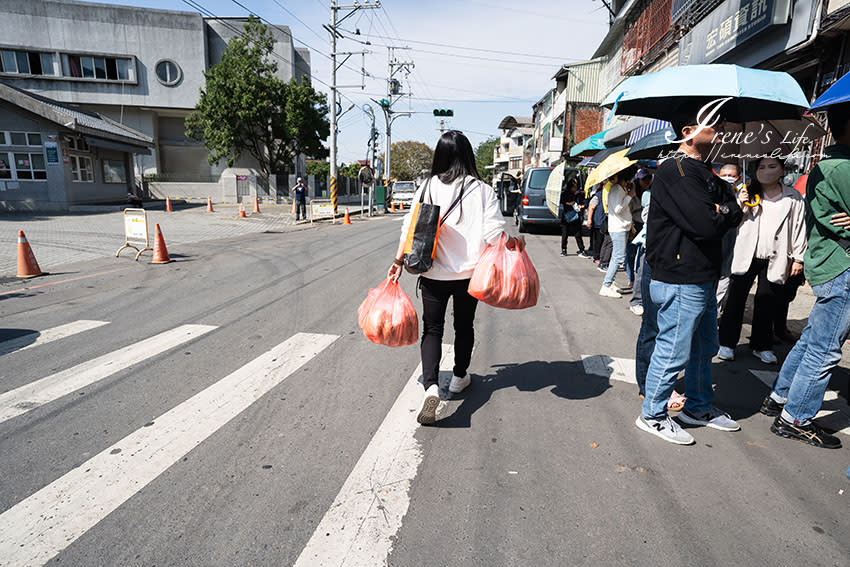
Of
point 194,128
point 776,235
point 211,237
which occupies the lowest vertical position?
point 211,237

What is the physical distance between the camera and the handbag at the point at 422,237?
3.22 meters

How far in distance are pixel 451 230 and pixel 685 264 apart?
1.47 metres

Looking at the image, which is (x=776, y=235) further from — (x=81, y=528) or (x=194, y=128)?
(x=194, y=128)

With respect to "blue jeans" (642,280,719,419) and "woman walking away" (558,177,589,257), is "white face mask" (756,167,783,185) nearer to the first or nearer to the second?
"blue jeans" (642,280,719,419)

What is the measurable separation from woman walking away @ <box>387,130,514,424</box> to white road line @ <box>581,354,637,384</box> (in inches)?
69.9

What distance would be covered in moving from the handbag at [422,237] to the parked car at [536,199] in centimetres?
1298

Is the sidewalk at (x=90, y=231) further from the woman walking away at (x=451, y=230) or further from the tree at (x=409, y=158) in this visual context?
the tree at (x=409, y=158)

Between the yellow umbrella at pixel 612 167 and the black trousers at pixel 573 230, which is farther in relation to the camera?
the black trousers at pixel 573 230

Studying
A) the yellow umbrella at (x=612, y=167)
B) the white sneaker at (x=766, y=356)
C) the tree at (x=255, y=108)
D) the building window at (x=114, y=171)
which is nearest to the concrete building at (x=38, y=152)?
the building window at (x=114, y=171)

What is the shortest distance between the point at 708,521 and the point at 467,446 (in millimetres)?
1340

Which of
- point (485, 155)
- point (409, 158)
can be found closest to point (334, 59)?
point (409, 158)

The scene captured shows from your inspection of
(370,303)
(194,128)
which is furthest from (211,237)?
(194,128)

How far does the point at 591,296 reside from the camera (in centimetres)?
766

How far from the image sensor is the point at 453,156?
3.35 m
